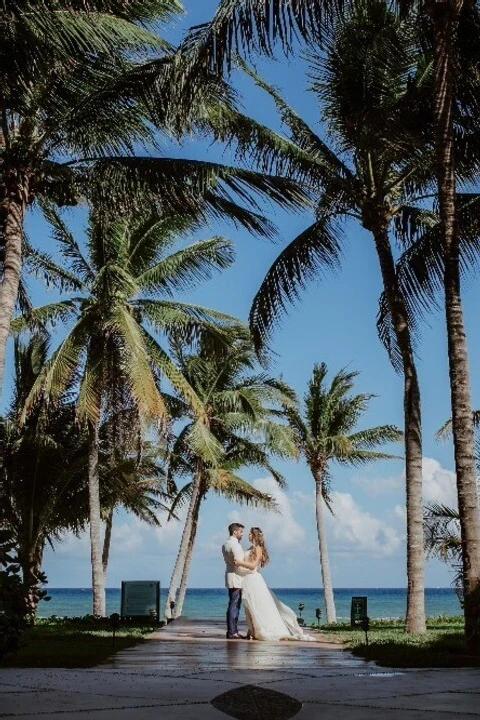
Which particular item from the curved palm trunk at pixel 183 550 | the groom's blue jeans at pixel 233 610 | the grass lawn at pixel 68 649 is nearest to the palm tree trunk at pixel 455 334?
the groom's blue jeans at pixel 233 610

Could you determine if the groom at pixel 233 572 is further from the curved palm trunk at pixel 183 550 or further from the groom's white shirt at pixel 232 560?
the curved palm trunk at pixel 183 550

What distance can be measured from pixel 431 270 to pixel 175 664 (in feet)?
28.8

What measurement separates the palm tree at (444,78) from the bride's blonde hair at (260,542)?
3588mm

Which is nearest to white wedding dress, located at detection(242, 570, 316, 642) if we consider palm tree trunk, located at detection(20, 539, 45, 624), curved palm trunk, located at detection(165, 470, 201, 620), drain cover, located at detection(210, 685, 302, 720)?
palm tree trunk, located at detection(20, 539, 45, 624)

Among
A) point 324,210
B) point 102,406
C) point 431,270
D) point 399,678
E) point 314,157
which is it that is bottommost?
point 399,678

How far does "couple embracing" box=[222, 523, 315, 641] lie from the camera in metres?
12.4

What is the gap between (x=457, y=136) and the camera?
13086mm

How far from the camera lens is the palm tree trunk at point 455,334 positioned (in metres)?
9.81

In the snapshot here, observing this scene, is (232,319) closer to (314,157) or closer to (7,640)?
(314,157)

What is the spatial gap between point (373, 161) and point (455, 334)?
5.21m

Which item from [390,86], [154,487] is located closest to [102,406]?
[390,86]

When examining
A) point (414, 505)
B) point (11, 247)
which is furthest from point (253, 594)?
point (11, 247)

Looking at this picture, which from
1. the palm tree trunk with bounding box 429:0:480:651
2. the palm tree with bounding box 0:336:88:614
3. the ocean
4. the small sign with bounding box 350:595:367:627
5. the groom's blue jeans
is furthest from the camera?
the ocean

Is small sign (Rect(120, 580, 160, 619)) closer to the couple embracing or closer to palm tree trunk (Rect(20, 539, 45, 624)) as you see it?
palm tree trunk (Rect(20, 539, 45, 624))
